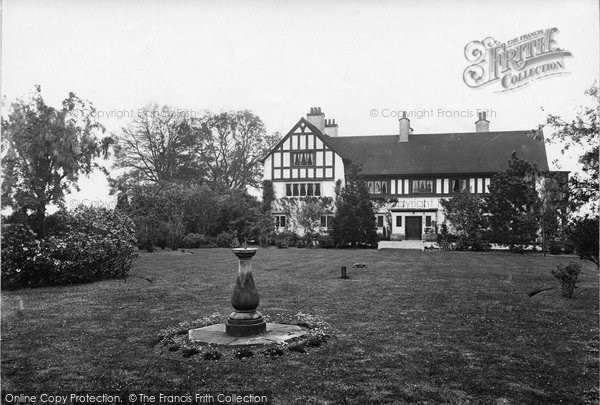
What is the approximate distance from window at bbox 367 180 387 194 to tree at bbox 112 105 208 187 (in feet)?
50.6

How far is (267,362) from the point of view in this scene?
7227 millimetres

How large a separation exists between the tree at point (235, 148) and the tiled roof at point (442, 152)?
8220 mm

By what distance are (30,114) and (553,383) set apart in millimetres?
16376

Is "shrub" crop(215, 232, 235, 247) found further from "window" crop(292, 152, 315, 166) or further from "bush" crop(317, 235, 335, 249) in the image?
"window" crop(292, 152, 315, 166)

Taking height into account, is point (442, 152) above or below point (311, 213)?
above

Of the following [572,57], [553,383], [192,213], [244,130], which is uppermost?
[244,130]

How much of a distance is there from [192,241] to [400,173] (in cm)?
1763

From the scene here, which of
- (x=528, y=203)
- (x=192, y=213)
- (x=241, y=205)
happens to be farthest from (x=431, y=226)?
(x=192, y=213)

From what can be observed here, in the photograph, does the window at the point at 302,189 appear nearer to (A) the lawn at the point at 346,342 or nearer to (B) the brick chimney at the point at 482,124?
(B) the brick chimney at the point at 482,124

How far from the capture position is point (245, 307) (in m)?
8.72

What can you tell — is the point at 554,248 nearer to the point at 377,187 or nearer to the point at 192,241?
the point at 377,187

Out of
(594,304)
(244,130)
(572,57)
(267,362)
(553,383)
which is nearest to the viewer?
(553,383)

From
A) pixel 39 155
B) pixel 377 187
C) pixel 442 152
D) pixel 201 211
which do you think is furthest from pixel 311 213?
pixel 39 155

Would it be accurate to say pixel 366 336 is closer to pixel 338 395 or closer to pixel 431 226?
pixel 338 395
